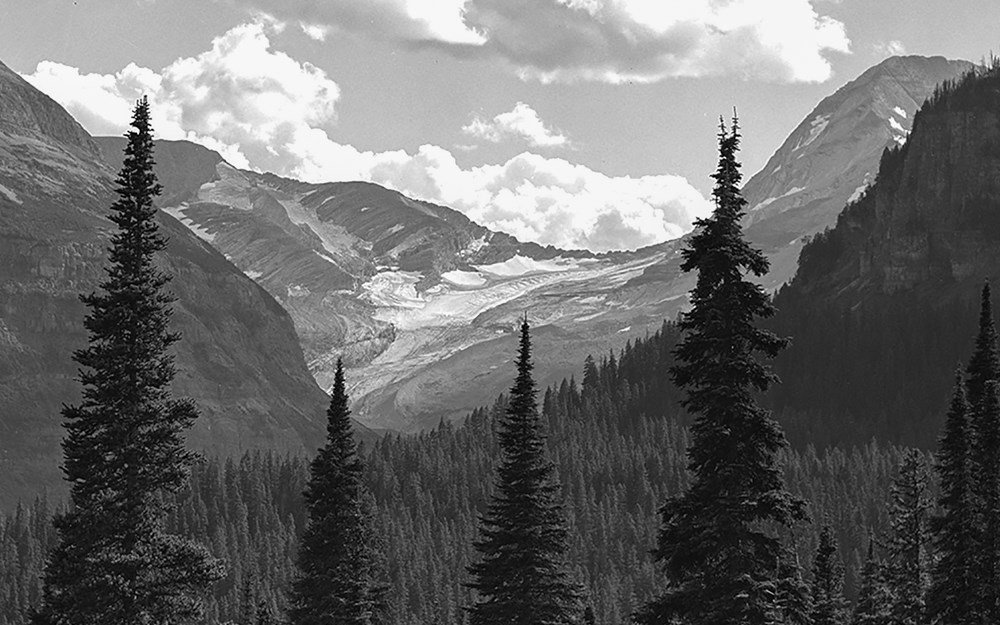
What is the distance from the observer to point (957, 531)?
58.1 meters

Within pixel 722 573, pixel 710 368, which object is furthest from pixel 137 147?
pixel 722 573

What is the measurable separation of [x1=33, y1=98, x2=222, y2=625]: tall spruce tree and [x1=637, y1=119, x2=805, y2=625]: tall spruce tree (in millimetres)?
12090

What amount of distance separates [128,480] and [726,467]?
1506cm

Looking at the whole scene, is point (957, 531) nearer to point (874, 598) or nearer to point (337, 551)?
point (337, 551)

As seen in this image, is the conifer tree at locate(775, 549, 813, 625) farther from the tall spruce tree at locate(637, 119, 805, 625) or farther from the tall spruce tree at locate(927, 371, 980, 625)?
the tall spruce tree at locate(927, 371, 980, 625)

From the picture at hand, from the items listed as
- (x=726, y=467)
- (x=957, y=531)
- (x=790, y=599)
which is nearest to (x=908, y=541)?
(x=957, y=531)

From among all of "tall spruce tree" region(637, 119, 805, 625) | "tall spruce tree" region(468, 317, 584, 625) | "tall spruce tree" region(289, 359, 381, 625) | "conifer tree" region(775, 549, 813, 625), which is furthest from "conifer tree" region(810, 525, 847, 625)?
"tall spruce tree" region(637, 119, 805, 625)

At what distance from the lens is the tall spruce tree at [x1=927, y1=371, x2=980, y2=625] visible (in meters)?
56.6

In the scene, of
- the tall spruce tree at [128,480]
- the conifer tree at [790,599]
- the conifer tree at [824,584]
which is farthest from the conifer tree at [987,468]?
the tall spruce tree at [128,480]

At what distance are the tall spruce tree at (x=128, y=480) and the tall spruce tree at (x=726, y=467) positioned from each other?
39.7 ft

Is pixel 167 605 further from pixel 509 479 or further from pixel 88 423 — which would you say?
pixel 509 479

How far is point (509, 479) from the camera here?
163 feet

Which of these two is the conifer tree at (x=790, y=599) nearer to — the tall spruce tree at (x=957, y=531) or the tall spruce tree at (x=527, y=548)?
the tall spruce tree at (x=527, y=548)

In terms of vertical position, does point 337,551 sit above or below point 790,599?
above
